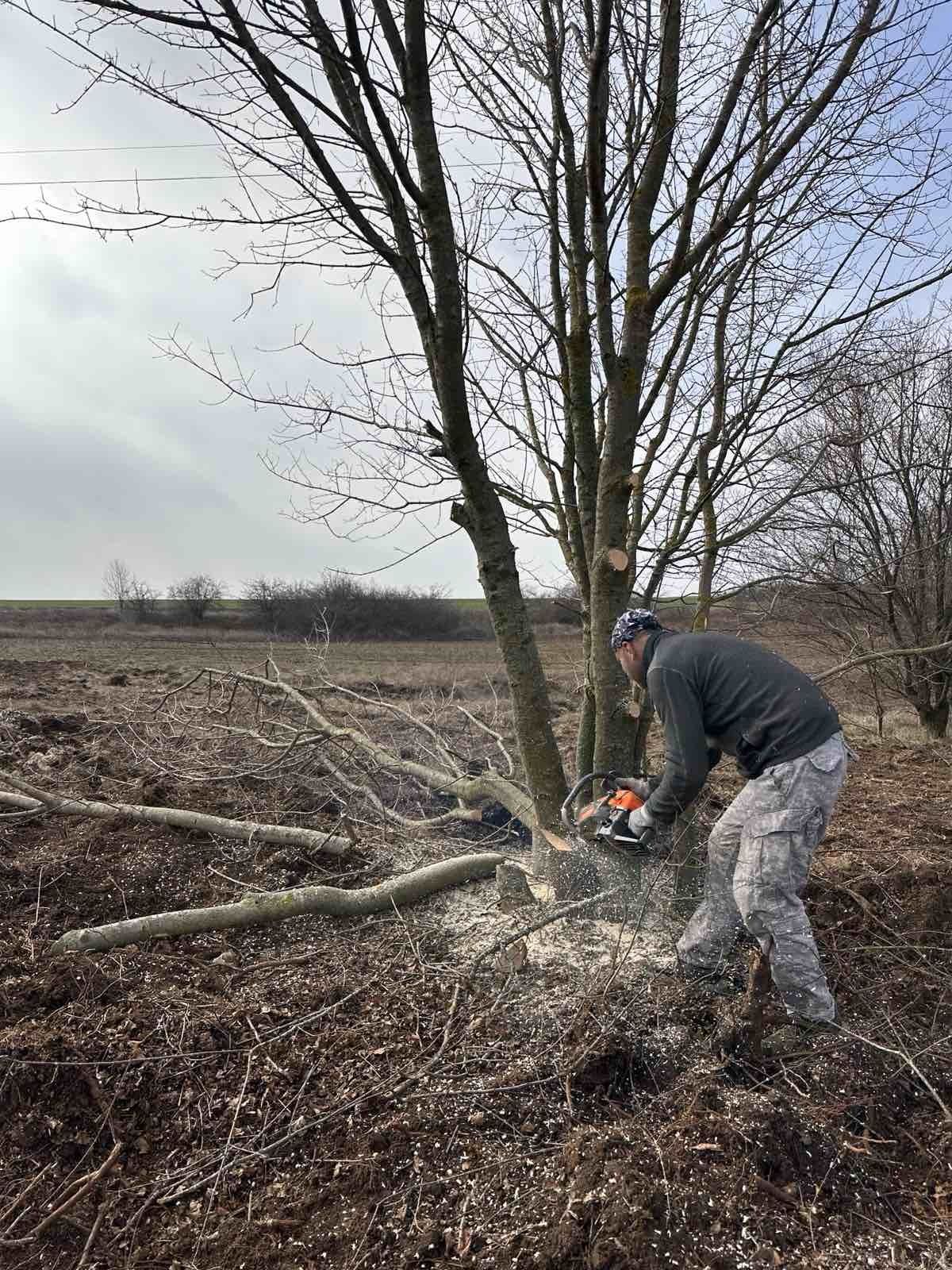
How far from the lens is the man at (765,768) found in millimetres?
2996

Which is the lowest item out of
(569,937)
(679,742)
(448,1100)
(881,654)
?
(448,1100)

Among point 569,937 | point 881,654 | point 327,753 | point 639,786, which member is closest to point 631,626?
point 639,786

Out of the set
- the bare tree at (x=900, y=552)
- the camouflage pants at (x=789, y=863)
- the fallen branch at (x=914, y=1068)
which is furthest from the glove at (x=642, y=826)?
the bare tree at (x=900, y=552)

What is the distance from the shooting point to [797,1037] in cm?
296

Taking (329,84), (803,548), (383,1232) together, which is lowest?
(383,1232)

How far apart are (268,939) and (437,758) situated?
2.90 meters

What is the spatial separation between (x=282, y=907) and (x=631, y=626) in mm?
2102

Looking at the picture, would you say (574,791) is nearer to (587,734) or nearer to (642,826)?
(642,826)

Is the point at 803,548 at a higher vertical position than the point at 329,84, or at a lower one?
A: lower

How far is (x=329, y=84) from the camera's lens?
3549 mm

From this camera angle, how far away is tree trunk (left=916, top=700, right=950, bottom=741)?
10.0 meters

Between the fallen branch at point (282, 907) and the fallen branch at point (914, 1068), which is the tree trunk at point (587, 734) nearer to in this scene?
the fallen branch at point (282, 907)

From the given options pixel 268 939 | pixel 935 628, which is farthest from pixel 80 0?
pixel 935 628

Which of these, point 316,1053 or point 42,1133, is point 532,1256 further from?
point 42,1133
